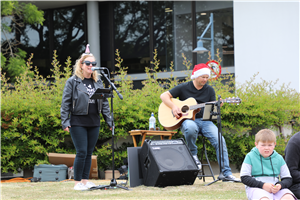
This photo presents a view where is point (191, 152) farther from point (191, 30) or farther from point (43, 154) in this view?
point (191, 30)

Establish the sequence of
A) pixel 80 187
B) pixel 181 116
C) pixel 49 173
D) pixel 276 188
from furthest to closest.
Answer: pixel 49 173, pixel 181 116, pixel 80 187, pixel 276 188

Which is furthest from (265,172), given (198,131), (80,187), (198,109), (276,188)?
(80,187)

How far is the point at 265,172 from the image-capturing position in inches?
112

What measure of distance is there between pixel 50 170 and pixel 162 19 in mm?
6782

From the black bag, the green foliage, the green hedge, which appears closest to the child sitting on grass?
the green hedge

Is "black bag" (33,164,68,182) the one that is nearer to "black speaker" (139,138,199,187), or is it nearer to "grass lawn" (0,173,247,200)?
"grass lawn" (0,173,247,200)

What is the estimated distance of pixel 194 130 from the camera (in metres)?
4.49

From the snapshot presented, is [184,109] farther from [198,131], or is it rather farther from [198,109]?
[198,131]

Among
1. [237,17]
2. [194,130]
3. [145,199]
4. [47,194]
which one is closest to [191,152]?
[194,130]

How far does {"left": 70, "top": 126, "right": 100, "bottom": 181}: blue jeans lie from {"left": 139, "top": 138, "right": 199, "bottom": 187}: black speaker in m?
0.63

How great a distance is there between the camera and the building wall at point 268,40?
8742mm

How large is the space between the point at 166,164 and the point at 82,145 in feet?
3.22

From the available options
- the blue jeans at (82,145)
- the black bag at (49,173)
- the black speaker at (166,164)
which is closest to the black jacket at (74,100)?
the blue jeans at (82,145)

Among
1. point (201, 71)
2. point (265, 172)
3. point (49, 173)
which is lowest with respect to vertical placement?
point (49, 173)
